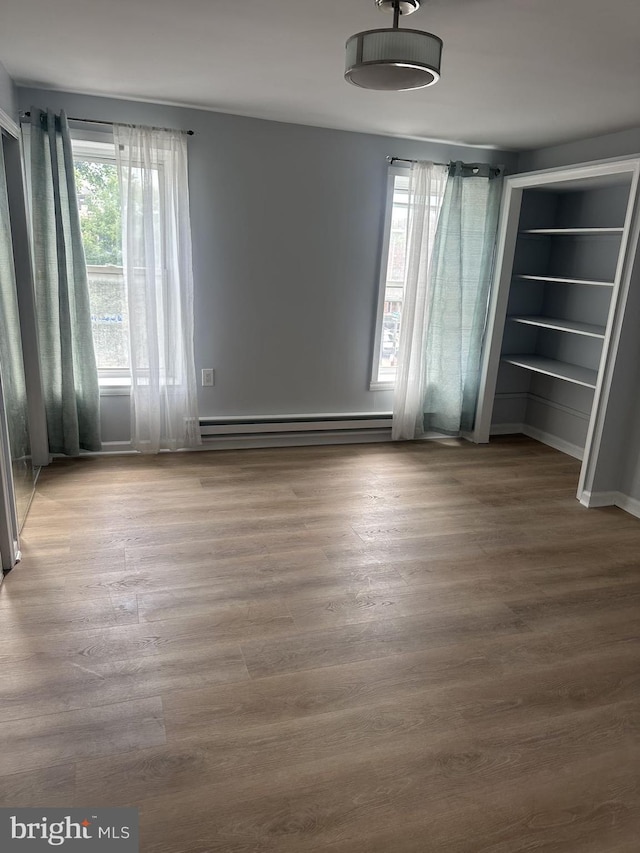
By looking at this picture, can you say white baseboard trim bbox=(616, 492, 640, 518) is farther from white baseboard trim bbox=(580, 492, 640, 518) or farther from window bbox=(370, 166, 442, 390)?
window bbox=(370, 166, 442, 390)

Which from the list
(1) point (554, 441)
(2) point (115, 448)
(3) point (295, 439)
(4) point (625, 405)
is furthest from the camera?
(1) point (554, 441)

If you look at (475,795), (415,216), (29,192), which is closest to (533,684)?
(475,795)

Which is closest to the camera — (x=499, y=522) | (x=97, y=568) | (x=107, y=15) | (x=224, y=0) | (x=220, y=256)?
(x=224, y=0)

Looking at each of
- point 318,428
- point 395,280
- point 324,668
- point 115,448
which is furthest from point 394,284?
point 324,668

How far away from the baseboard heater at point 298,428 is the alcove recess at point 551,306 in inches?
36.3

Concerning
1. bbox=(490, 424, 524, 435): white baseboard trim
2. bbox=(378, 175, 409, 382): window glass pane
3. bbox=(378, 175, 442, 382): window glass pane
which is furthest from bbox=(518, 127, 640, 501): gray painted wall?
bbox=(490, 424, 524, 435): white baseboard trim

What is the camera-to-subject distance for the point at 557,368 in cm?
458

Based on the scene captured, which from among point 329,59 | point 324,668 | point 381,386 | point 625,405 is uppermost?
point 329,59

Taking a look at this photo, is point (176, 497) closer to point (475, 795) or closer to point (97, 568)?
point (97, 568)

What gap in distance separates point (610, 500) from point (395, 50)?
9.85 feet

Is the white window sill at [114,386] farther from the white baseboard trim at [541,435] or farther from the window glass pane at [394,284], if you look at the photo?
the white baseboard trim at [541,435]

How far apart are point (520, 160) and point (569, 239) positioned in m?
0.75

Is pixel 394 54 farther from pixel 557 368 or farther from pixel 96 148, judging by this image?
pixel 557 368

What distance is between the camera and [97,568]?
2.76m
